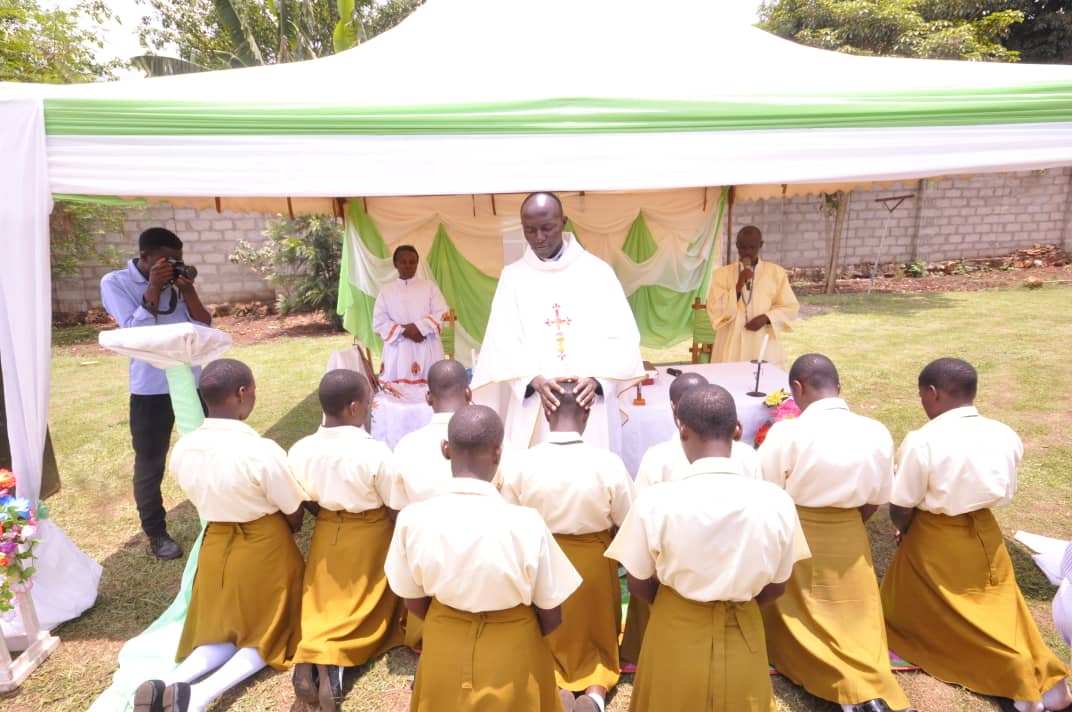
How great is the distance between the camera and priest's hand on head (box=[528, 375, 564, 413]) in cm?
303

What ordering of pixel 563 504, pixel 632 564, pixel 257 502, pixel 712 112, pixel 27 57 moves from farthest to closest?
pixel 27 57 → pixel 712 112 → pixel 257 502 → pixel 563 504 → pixel 632 564

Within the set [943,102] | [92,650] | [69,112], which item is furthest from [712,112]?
[92,650]

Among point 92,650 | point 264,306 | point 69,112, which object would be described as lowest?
point 92,650

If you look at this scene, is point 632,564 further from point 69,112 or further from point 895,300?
point 895,300

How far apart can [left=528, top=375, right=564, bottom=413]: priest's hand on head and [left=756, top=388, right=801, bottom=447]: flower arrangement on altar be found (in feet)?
5.12

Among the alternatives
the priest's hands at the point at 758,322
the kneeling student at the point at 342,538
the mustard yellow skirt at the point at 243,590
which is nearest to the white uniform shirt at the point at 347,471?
the kneeling student at the point at 342,538

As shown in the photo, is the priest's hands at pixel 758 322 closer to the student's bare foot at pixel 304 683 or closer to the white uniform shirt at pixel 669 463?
the white uniform shirt at pixel 669 463

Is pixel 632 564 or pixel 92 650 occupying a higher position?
pixel 632 564

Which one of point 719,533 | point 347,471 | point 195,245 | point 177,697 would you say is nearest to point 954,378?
point 719,533

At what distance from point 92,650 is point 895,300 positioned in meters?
15.2

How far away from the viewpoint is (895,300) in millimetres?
14008

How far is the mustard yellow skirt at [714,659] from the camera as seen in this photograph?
6.85 feet

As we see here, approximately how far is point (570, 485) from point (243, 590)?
162 cm

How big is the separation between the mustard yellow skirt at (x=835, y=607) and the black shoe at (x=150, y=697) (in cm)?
265
